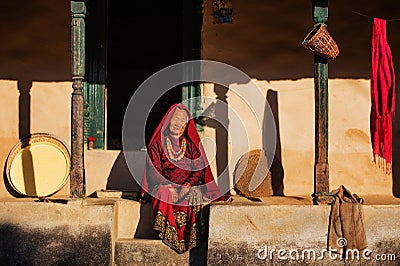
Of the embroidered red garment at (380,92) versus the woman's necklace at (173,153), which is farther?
the woman's necklace at (173,153)

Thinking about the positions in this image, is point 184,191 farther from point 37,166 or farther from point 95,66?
point 95,66

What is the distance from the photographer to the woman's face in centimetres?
858

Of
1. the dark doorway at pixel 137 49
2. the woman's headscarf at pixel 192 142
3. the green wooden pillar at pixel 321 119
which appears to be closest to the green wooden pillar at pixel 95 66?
the woman's headscarf at pixel 192 142

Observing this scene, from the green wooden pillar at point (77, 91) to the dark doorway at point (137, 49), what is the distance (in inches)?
135

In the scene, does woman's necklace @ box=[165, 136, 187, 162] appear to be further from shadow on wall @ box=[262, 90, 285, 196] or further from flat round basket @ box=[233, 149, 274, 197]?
shadow on wall @ box=[262, 90, 285, 196]

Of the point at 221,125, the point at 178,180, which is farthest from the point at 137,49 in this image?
the point at 178,180

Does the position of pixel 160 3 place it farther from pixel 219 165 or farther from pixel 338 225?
pixel 338 225

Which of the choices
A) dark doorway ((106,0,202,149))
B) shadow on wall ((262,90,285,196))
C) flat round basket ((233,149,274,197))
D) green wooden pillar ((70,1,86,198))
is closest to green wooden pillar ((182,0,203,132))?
flat round basket ((233,149,274,197))

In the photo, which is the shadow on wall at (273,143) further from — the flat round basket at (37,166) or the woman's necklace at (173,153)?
the flat round basket at (37,166)

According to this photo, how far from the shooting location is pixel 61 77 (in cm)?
958

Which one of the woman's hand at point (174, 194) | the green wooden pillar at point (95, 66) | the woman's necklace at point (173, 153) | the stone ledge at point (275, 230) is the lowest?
the stone ledge at point (275, 230)

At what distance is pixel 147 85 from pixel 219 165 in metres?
1.36

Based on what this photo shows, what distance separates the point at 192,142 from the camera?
869 cm

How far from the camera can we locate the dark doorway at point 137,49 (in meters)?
12.3
